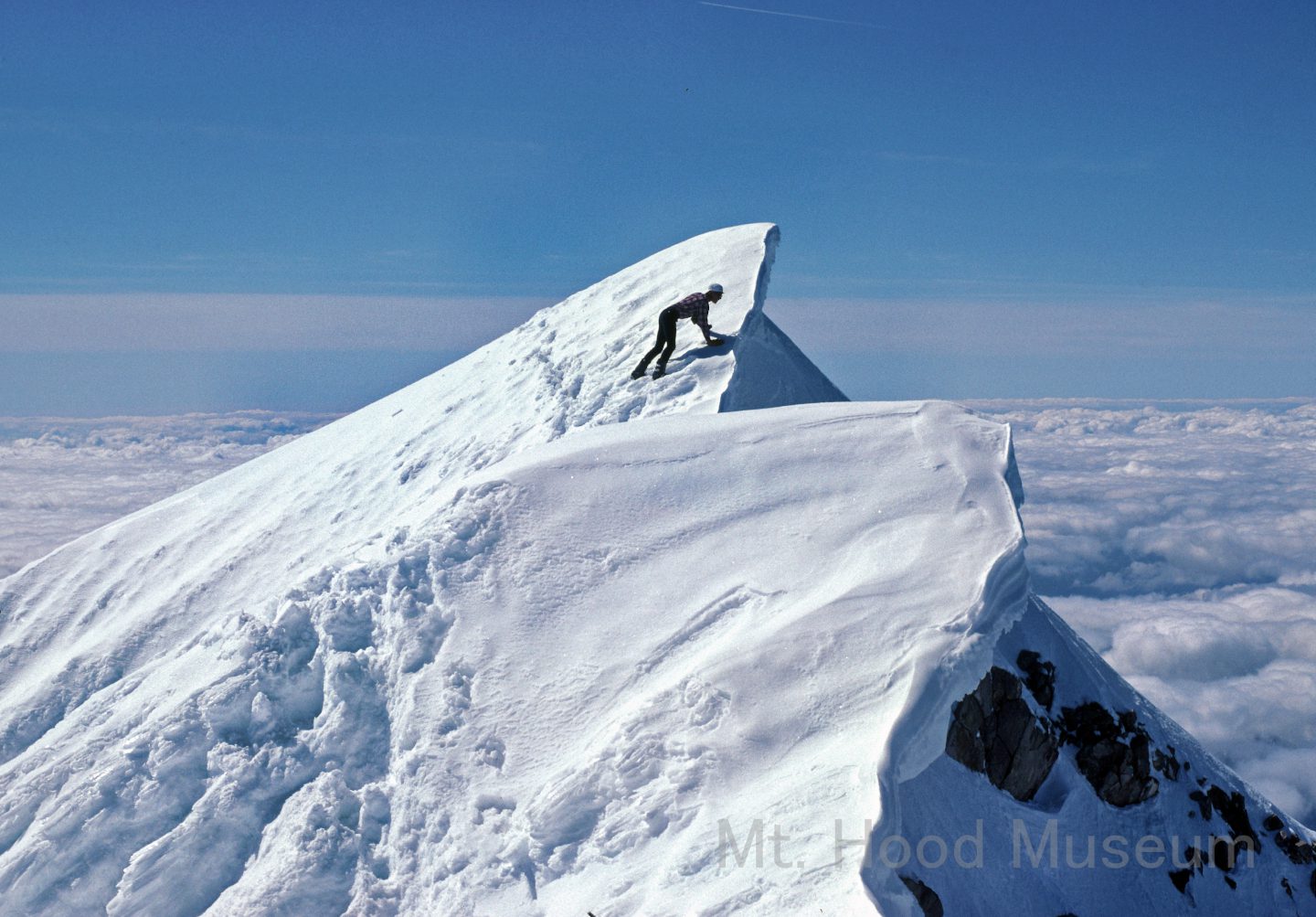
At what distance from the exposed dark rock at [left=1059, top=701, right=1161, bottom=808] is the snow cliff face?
0.21 ft

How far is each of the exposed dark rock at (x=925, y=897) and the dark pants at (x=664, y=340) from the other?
12315 millimetres

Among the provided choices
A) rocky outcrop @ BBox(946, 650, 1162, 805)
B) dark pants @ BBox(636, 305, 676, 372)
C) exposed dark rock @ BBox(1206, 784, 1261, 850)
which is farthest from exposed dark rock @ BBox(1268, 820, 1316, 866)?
dark pants @ BBox(636, 305, 676, 372)

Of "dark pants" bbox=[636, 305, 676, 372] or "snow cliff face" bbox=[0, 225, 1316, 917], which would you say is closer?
"snow cliff face" bbox=[0, 225, 1316, 917]

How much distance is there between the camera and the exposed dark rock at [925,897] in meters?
9.37

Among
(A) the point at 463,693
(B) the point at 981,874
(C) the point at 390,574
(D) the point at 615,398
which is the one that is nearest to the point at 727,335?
(D) the point at 615,398

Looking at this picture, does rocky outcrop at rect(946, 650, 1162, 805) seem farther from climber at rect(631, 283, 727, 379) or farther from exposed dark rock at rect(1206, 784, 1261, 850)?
climber at rect(631, 283, 727, 379)

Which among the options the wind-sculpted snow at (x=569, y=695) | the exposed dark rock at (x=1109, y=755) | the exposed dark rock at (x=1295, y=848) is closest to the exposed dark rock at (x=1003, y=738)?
the exposed dark rock at (x=1109, y=755)

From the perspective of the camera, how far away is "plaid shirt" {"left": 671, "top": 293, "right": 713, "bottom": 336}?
62.8 feet

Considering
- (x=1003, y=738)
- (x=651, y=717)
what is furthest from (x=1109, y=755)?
(x=651, y=717)

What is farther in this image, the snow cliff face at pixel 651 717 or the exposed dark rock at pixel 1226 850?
the exposed dark rock at pixel 1226 850

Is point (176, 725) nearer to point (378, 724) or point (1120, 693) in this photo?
point (378, 724)

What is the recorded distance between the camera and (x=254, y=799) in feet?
43.8

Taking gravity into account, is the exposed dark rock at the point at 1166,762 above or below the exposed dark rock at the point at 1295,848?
above

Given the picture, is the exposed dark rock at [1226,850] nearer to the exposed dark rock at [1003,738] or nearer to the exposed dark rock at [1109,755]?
the exposed dark rock at [1109,755]
